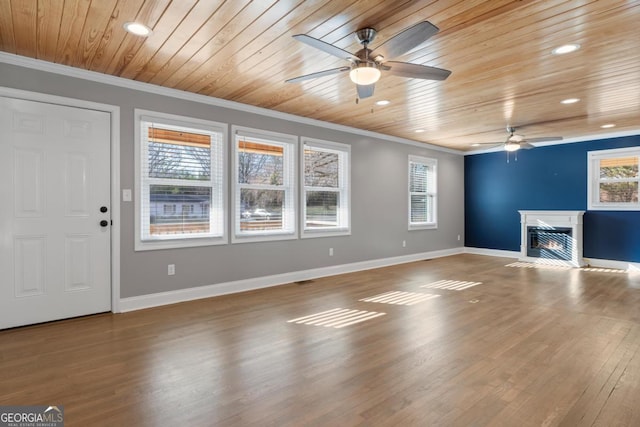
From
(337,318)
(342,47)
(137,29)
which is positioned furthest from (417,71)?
(337,318)

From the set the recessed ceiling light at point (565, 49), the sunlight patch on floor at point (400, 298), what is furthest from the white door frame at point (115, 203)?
the recessed ceiling light at point (565, 49)

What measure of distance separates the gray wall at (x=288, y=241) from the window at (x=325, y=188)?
15 cm

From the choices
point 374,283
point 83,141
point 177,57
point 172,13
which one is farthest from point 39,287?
point 374,283

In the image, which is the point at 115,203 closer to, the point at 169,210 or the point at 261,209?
the point at 169,210

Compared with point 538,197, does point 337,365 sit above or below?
below

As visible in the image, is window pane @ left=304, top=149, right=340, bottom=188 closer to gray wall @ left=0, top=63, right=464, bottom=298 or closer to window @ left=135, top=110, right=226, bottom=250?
gray wall @ left=0, top=63, right=464, bottom=298

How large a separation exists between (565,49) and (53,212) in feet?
16.5

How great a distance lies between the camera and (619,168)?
646 cm

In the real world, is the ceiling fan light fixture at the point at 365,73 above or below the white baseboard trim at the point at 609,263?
above

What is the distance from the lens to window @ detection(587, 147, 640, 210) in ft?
20.7

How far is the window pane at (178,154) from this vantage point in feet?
13.5

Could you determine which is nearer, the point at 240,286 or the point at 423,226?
the point at 240,286

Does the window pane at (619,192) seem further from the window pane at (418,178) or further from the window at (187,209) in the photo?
the window at (187,209)

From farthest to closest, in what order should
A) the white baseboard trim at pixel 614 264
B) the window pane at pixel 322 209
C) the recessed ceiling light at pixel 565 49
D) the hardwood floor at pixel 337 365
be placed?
the white baseboard trim at pixel 614 264 < the window pane at pixel 322 209 < the recessed ceiling light at pixel 565 49 < the hardwood floor at pixel 337 365
